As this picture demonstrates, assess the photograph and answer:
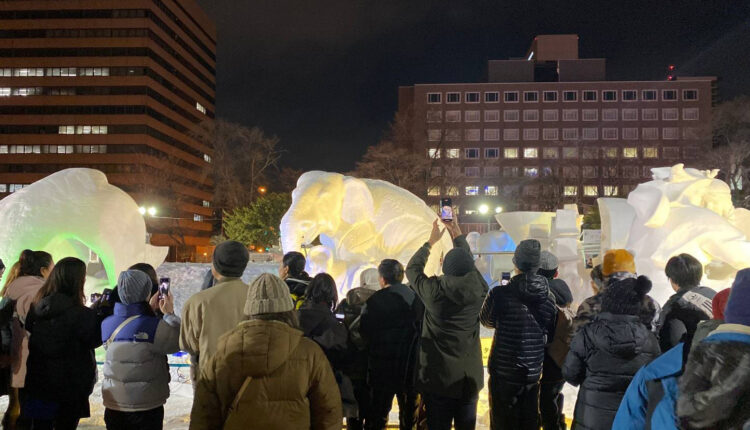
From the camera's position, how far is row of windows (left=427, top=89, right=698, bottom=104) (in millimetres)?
69500

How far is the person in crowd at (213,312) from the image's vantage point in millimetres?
3238

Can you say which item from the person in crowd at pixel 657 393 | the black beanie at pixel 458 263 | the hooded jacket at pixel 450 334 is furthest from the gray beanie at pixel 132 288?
the person in crowd at pixel 657 393

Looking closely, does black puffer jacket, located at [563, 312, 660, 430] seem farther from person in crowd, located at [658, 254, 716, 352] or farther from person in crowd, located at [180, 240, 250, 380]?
person in crowd, located at [180, 240, 250, 380]

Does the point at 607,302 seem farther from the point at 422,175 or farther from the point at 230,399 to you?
the point at 422,175

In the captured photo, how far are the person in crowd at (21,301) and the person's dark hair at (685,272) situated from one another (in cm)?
438

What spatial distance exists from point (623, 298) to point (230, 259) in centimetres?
223

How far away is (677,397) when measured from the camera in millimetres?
1560

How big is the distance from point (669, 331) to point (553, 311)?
28.7 inches

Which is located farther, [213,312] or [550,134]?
[550,134]

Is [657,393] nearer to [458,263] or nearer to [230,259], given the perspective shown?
[458,263]

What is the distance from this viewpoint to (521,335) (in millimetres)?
3758

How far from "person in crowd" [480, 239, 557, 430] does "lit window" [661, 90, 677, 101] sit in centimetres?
7592

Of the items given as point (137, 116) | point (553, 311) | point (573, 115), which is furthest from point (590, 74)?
point (553, 311)

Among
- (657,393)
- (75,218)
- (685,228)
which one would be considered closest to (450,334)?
(657,393)
